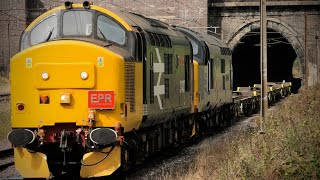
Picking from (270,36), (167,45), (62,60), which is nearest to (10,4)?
(270,36)

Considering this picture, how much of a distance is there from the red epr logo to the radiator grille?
54cm

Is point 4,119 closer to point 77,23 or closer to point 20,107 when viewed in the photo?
point 77,23

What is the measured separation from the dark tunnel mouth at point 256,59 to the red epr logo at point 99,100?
38223mm

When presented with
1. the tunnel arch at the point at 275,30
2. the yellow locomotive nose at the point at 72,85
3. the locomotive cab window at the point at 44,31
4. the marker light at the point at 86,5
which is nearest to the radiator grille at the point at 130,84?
the yellow locomotive nose at the point at 72,85

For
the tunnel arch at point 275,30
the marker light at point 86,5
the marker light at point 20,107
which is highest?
the tunnel arch at point 275,30

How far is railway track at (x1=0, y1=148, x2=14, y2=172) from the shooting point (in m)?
14.7

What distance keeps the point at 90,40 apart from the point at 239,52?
153 ft

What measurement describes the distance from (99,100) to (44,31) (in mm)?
1914

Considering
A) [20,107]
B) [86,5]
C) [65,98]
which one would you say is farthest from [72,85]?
[86,5]

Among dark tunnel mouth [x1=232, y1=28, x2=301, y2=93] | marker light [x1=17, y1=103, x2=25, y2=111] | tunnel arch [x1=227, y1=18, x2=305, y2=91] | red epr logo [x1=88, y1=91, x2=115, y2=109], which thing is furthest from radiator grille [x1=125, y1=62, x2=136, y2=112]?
dark tunnel mouth [x1=232, y1=28, x2=301, y2=93]

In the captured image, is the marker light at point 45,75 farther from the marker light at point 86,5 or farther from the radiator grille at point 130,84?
the marker light at point 86,5

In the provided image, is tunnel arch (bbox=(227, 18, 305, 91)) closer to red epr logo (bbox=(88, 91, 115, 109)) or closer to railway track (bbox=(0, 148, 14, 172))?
railway track (bbox=(0, 148, 14, 172))

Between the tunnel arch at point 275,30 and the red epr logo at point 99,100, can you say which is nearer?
the red epr logo at point 99,100

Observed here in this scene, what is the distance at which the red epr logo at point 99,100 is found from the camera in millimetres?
11102
